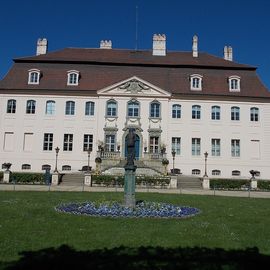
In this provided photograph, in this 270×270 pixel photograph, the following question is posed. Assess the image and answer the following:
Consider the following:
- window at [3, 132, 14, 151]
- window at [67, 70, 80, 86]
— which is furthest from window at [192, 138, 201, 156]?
window at [3, 132, 14, 151]

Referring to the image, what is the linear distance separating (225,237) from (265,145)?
31.0m

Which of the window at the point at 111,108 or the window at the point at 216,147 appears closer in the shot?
the window at the point at 216,147

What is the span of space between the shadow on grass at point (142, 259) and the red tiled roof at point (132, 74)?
31.5m

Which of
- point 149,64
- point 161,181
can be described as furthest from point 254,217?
point 149,64

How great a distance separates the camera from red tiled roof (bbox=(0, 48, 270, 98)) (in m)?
38.6

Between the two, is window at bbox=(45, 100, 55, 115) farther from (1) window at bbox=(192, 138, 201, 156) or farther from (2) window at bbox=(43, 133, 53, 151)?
(1) window at bbox=(192, 138, 201, 156)

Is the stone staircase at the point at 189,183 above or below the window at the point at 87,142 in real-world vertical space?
below

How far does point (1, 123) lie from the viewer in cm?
3809

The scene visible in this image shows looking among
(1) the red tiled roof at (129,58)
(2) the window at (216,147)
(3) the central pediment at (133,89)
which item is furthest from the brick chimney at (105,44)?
(2) the window at (216,147)

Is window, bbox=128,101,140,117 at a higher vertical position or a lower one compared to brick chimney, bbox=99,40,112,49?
lower

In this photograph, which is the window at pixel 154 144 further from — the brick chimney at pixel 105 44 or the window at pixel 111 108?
the brick chimney at pixel 105 44

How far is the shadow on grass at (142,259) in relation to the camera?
638cm

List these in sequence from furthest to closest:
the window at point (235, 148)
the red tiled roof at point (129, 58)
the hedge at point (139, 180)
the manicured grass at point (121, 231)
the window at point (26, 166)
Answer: the red tiled roof at point (129, 58) → the window at point (235, 148) → the window at point (26, 166) → the hedge at point (139, 180) → the manicured grass at point (121, 231)

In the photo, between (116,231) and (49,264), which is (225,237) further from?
(49,264)
